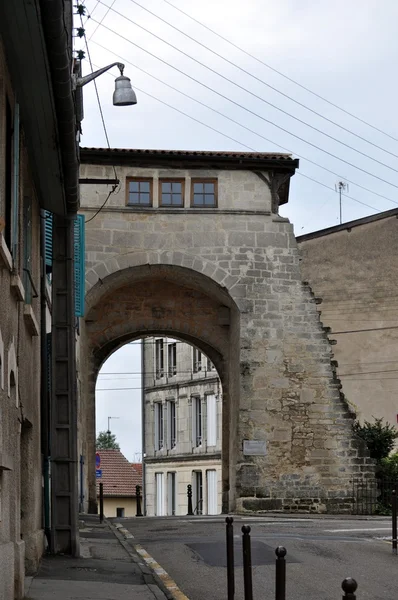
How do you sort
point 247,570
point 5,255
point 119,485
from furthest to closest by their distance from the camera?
point 119,485
point 5,255
point 247,570

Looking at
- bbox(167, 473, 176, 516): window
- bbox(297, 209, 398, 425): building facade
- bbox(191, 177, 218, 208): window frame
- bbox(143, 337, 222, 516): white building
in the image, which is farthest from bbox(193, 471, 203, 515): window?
bbox(191, 177, 218, 208): window frame

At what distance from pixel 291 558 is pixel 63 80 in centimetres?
618

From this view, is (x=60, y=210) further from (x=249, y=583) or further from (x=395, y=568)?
(x=249, y=583)

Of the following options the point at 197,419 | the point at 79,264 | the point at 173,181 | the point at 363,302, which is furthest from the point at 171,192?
the point at 197,419

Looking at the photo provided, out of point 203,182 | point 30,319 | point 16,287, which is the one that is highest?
point 203,182

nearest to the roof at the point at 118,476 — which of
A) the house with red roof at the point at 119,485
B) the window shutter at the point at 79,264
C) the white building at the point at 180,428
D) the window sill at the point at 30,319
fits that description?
the house with red roof at the point at 119,485

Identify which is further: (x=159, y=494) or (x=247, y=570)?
(x=159, y=494)

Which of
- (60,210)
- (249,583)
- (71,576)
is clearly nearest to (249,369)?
(60,210)

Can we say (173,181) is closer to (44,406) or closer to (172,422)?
(44,406)

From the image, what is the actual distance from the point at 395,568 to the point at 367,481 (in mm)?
15442

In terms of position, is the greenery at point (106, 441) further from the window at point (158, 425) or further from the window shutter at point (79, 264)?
the window shutter at point (79, 264)

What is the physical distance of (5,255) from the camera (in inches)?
350

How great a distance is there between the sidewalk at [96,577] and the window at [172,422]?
1414 inches

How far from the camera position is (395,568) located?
1243cm
